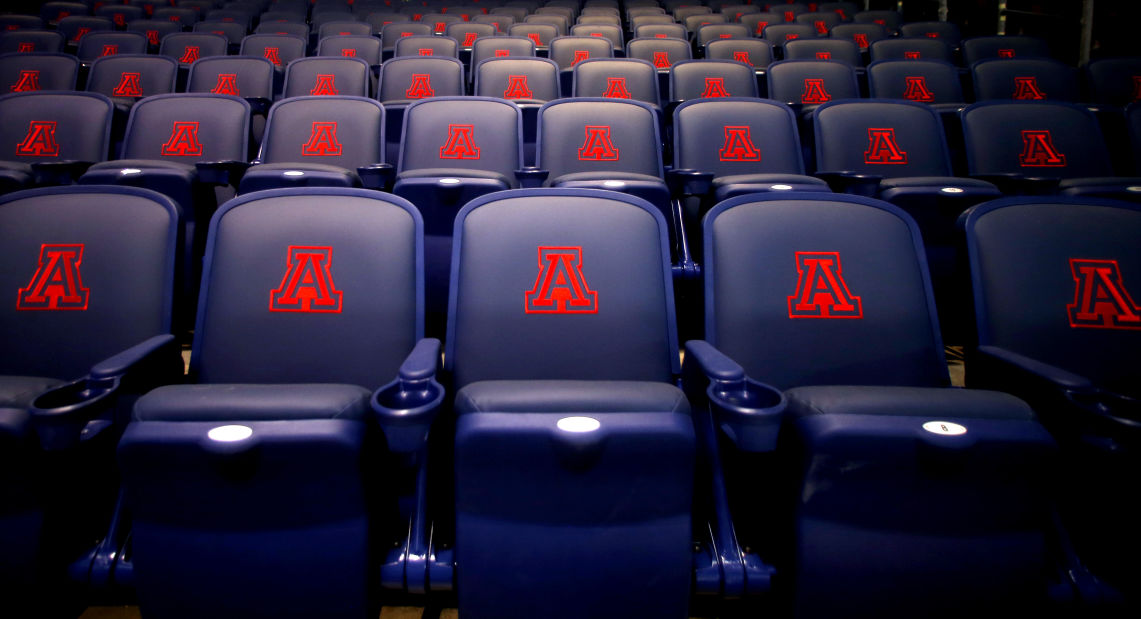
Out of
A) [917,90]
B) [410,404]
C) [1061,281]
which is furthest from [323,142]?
[917,90]

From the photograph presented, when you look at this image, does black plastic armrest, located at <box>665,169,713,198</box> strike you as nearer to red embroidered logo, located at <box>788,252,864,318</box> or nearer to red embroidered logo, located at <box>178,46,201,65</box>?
red embroidered logo, located at <box>788,252,864,318</box>

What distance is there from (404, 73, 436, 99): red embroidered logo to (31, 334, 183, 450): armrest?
3.69 feet

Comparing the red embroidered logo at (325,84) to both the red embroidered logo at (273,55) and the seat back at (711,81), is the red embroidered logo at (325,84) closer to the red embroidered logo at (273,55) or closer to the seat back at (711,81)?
the red embroidered logo at (273,55)

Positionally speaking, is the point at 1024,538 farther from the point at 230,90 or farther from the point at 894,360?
the point at 230,90

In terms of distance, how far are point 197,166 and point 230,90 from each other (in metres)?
0.89

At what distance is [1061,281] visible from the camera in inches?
23.0

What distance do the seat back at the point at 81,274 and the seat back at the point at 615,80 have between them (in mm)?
1052

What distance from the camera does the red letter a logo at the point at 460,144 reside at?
1023 millimetres

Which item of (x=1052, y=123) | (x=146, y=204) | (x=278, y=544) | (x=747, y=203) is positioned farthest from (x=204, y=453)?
(x=1052, y=123)

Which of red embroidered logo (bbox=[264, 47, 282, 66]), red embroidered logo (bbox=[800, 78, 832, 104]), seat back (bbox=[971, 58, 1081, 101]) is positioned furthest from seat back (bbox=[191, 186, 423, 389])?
red embroidered logo (bbox=[264, 47, 282, 66])

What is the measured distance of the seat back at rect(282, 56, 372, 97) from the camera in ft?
4.85

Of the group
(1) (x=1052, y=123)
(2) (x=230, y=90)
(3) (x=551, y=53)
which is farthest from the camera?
(3) (x=551, y=53)

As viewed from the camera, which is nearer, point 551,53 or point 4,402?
point 4,402

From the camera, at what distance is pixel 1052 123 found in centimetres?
104
